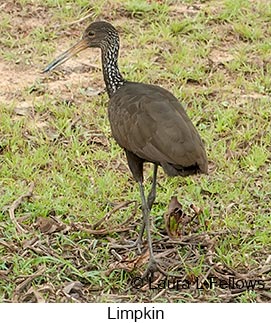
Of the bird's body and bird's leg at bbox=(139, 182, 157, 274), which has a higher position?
the bird's body

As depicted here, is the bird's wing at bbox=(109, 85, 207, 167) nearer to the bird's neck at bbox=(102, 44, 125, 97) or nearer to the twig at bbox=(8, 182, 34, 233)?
the bird's neck at bbox=(102, 44, 125, 97)

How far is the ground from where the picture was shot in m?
5.50

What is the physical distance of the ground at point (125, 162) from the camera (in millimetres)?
5500

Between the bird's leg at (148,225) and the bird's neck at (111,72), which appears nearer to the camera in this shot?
the bird's leg at (148,225)

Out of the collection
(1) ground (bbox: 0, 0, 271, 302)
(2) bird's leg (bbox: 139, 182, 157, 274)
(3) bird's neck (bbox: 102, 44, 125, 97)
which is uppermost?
(3) bird's neck (bbox: 102, 44, 125, 97)

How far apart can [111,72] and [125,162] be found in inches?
40.2

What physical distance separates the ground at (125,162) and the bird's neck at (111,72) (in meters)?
0.79

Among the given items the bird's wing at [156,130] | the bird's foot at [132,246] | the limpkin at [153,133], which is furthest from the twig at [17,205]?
the bird's wing at [156,130]

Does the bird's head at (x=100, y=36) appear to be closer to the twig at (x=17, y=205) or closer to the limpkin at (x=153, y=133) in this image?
the limpkin at (x=153, y=133)

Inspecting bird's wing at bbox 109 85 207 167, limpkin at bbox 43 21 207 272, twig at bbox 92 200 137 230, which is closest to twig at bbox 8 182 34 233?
twig at bbox 92 200 137 230

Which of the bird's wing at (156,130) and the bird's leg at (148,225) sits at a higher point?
the bird's wing at (156,130)

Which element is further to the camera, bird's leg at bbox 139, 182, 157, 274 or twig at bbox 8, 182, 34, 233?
twig at bbox 8, 182, 34, 233

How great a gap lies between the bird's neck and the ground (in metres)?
0.79

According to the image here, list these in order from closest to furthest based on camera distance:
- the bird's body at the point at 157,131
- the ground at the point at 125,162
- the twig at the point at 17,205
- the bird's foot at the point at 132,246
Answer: the bird's body at the point at 157,131 → the ground at the point at 125,162 → the bird's foot at the point at 132,246 → the twig at the point at 17,205
